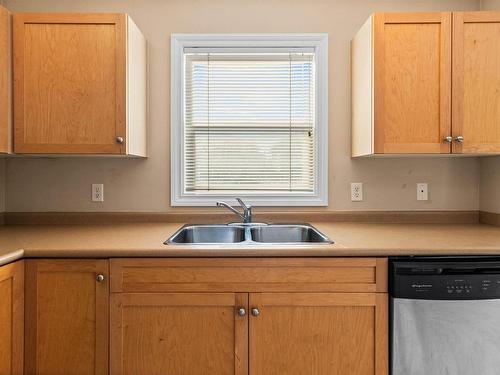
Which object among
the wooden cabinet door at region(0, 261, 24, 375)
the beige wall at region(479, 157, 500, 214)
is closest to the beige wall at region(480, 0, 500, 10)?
the beige wall at region(479, 157, 500, 214)

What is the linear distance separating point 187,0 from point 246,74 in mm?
583

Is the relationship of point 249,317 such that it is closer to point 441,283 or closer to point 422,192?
point 441,283

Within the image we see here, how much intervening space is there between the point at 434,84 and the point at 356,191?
76 cm

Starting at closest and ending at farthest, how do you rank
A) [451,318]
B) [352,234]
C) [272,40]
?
[451,318] → [352,234] → [272,40]

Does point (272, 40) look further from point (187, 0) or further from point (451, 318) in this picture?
point (451, 318)

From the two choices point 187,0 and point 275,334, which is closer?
point 275,334

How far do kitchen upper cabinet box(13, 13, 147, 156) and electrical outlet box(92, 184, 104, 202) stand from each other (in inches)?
17.0

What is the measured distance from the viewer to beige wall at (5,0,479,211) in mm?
2318

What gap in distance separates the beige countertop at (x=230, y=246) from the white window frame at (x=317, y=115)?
305 mm

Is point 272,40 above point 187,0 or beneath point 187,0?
beneath

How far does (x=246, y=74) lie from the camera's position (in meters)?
2.36

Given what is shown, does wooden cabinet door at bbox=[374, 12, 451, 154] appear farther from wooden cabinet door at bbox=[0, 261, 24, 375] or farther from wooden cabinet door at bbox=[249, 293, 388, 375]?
wooden cabinet door at bbox=[0, 261, 24, 375]

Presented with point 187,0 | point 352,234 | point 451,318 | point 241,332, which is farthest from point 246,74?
point 451,318

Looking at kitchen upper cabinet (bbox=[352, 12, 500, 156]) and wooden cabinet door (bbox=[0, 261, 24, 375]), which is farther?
kitchen upper cabinet (bbox=[352, 12, 500, 156])
